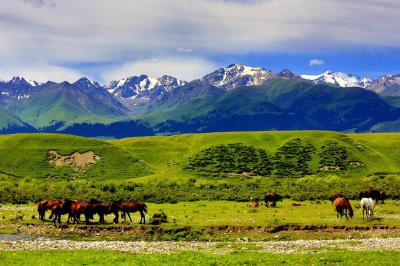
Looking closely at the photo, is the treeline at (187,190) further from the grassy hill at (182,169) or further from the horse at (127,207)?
the horse at (127,207)

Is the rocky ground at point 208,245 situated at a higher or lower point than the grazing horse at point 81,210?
lower

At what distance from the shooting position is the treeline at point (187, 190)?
87.9 m

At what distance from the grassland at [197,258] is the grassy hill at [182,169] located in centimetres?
Answer: 5666

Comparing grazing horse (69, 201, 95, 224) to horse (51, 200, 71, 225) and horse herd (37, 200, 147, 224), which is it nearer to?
horse herd (37, 200, 147, 224)

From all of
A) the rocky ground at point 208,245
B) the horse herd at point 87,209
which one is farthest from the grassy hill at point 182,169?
the rocky ground at point 208,245

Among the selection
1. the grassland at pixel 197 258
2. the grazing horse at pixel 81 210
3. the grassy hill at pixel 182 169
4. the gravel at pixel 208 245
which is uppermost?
the grassy hill at pixel 182 169

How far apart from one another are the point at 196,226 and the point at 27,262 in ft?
76.1

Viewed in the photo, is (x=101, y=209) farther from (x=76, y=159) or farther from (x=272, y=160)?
(x=272, y=160)

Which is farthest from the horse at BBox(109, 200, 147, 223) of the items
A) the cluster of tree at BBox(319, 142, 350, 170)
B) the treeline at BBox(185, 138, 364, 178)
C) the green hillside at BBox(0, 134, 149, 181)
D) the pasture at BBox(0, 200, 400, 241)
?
the cluster of tree at BBox(319, 142, 350, 170)


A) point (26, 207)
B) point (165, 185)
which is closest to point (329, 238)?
point (26, 207)

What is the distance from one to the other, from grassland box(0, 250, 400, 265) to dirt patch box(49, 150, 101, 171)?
12898 centimetres

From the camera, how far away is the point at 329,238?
1929 inches

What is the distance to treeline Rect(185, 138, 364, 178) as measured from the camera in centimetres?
16100

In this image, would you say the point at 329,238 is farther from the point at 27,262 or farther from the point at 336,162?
the point at 336,162
